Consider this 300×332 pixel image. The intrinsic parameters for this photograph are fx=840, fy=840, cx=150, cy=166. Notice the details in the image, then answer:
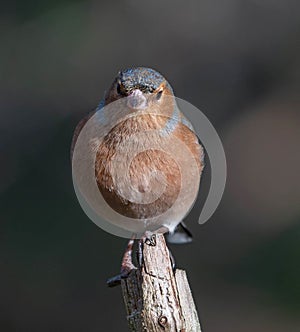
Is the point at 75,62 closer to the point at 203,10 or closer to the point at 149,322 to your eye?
the point at 203,10

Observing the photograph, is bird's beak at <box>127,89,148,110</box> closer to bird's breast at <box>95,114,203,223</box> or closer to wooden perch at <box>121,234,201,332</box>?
bird's breast at <box>95,114,203,223</box>

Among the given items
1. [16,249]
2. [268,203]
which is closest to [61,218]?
[16,249]

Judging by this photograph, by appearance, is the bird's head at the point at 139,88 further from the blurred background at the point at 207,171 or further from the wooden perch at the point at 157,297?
the blurred background at the point at 207,171

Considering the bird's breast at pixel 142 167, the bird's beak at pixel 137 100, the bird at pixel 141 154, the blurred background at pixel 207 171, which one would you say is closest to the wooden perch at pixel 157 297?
the bird at pixel 141 154

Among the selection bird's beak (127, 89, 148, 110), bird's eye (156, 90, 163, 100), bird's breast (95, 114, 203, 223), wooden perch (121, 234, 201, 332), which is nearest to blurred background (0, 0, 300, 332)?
bird's breast (95, 114, 203, 223)

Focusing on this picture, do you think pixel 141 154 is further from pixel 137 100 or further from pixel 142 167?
pixel 137 100

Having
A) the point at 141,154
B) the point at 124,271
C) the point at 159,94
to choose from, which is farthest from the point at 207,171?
the point at 124,271
